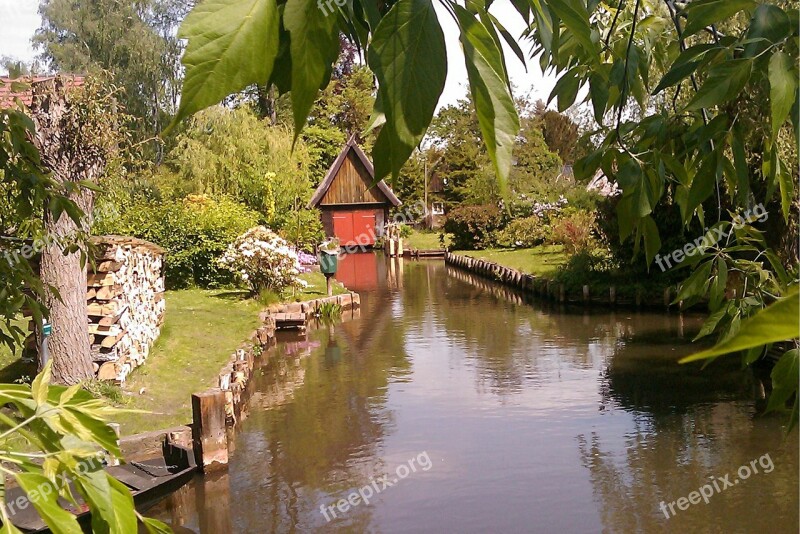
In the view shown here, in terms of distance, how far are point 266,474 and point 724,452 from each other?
437 cm

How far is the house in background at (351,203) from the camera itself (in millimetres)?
→ 34688

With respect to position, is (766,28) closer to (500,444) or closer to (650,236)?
(650,236)

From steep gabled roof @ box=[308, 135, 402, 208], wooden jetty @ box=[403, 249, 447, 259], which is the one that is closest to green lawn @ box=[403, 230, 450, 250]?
wooden jetty @ box=[403, 249, 447, 259]

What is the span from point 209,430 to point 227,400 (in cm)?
162

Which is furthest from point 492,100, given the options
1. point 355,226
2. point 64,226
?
point 355,226

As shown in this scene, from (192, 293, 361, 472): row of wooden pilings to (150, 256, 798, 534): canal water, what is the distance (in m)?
0.19

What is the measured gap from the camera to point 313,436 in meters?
8.50

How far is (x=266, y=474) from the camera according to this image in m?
7.41

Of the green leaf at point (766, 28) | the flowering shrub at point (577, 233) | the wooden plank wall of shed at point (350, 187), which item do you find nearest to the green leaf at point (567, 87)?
the green leaf at point (766, 28)

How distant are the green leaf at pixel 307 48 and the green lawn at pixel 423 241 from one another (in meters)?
33.9

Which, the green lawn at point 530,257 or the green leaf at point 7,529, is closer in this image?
the green leaf at point 7,529

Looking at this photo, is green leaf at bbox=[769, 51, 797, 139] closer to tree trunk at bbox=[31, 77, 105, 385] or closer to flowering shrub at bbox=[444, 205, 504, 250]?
tree trunk at bbox=[31, 77, 105, 385]

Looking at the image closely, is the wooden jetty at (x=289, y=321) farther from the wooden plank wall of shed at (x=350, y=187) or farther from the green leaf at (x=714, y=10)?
the wooden plank wall of shed at (x=350, y=187)

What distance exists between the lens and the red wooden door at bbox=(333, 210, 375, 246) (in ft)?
117
